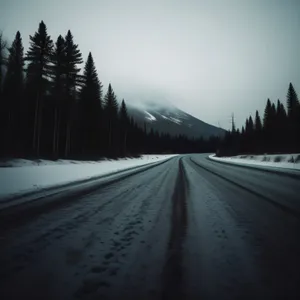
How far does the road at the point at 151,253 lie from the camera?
213 centimetres

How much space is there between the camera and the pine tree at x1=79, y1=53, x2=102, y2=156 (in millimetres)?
38906

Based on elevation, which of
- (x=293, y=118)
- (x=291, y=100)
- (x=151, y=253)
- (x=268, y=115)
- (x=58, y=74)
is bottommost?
(x=151, y=253)

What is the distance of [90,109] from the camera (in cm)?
3922

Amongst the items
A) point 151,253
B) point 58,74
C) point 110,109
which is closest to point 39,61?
point 58,74

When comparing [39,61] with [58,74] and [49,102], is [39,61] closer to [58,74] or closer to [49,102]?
[58,74]

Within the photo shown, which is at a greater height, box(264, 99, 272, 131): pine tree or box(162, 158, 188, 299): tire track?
box(264, 99, 272, 131): pine tree

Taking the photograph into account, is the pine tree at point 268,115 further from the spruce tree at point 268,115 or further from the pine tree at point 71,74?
the pine tree at point 71,74

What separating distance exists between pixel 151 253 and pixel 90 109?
127ft

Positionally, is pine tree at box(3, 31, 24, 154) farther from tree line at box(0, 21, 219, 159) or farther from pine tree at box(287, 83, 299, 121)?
pine tree at box(287, 83, 299, 121)

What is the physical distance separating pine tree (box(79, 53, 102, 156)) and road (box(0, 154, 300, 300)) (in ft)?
108

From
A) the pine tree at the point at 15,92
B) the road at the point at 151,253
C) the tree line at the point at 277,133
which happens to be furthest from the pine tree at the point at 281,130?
the road at the point at 151,253

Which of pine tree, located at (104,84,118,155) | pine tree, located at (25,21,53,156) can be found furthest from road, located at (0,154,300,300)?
pine tree, located at (104,84,118,155)

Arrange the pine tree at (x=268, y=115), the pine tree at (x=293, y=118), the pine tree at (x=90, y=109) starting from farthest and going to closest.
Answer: the pine tree at (x=268, y=115) < the pine tree at (x=293, y=118) < the pine tree at (x=90, y=109)

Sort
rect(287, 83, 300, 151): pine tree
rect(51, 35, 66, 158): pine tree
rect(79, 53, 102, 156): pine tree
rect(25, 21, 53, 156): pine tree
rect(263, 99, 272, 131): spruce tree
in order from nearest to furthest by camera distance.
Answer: rect(25, 21, 53, 156): pine tree
rect(51, 35, 66, 158): pine tree
rect(79, 53, 102, 156): pine tree
rect(287, 83, 300, 151): pine tree
rect(263, 99, 272, 131): spruce tree
